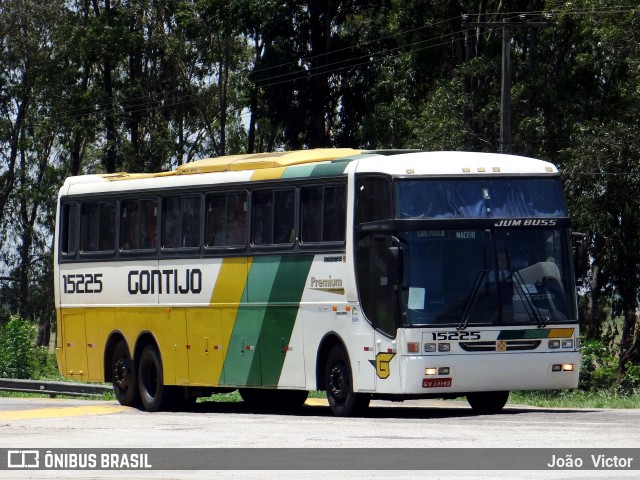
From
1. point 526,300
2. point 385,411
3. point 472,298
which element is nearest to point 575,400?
point 385,411

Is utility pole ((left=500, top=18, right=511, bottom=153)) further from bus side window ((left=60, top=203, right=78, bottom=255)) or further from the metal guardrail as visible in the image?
bus side window ((left=60, top=203, right=78, bottom=255))

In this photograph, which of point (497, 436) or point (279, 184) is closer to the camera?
point (497, 436)

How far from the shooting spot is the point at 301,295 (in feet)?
65.4

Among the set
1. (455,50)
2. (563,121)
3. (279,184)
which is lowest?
(279,184)

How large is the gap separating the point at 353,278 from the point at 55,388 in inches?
545

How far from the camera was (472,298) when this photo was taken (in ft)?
60.2

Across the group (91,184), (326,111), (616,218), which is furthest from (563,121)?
(91,184)

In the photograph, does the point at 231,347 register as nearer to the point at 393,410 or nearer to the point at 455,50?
the point at 393,410

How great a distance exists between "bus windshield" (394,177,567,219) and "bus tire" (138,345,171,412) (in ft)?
20.0

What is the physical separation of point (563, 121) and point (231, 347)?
78.2 ft

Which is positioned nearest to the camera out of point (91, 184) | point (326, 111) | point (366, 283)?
point (366, 283)

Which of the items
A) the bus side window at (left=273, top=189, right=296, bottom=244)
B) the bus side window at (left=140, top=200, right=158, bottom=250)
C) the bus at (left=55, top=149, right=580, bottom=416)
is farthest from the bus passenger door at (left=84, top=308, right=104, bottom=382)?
Answer: the bus side window at (left=273, top=189, right=296, bottom=244)

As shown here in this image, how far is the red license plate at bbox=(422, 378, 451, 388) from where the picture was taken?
18.1 meters

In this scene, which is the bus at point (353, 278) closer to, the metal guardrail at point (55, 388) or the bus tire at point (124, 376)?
the bus tire at point (124, 376)
